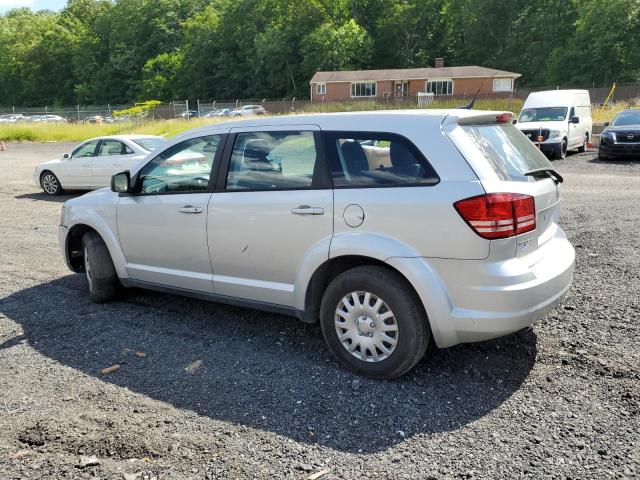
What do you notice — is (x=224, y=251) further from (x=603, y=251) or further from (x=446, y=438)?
(x=603, y=251)

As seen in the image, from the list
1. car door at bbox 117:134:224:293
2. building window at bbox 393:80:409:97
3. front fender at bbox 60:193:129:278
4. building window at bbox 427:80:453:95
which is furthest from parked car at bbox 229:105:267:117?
car door at bbox 117:134:224:293

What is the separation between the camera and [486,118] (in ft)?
13.5

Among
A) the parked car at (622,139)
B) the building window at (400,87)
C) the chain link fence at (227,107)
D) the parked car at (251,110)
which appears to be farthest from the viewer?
the building window at (400,87)

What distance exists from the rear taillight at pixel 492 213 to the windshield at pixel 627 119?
16870 millimetres

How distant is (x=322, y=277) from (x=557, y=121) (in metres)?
17.3

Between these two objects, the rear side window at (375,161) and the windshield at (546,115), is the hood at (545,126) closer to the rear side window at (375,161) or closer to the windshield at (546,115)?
the windshield at (546,115)

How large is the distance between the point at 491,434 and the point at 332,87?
6975 centimetres

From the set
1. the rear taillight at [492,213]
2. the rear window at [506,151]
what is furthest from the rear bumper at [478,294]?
the rear window at [506,151]

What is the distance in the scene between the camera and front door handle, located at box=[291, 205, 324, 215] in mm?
4102

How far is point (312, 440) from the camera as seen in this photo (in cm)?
334

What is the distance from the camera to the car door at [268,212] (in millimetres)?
4172

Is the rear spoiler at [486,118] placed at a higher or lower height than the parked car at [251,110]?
lower

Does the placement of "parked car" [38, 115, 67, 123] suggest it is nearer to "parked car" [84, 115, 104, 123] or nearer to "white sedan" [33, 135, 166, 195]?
"parked car" [84, 115, 104, 123]

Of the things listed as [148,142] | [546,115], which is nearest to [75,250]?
[148,142]
